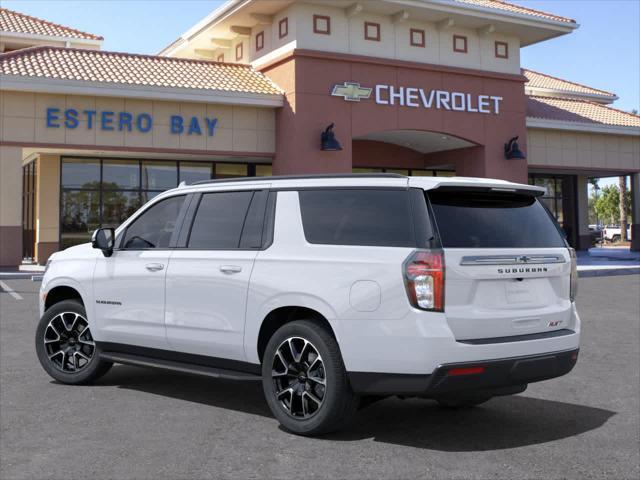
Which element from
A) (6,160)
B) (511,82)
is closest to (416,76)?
(511,82)

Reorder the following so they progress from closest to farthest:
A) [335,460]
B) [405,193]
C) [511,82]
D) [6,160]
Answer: [335,460] → [405,193] → [6,160] → [511,82]

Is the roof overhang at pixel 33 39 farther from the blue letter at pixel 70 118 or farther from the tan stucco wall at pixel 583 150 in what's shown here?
the tan stucco wall at pixel 583 150

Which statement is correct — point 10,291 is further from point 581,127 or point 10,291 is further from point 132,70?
point 581,127

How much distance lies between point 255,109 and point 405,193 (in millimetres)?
21862

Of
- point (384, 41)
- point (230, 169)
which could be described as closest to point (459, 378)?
point (384, 41)

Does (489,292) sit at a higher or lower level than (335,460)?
higher

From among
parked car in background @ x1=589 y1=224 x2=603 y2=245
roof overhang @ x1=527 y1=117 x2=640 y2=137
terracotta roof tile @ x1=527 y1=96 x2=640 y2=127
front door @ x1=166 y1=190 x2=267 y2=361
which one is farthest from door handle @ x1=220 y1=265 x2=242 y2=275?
parked car in background @ x1=589 y1=224 x2=603 y2=245

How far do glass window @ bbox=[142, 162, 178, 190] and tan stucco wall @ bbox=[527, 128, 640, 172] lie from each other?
48.9 ft

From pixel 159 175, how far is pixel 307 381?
25.0 meters

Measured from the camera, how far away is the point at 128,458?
5035mm

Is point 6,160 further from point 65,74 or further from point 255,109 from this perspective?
point 255,109

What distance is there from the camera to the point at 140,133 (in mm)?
25312

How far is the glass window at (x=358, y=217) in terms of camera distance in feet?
17.7

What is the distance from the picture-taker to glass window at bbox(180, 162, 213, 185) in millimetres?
29953
